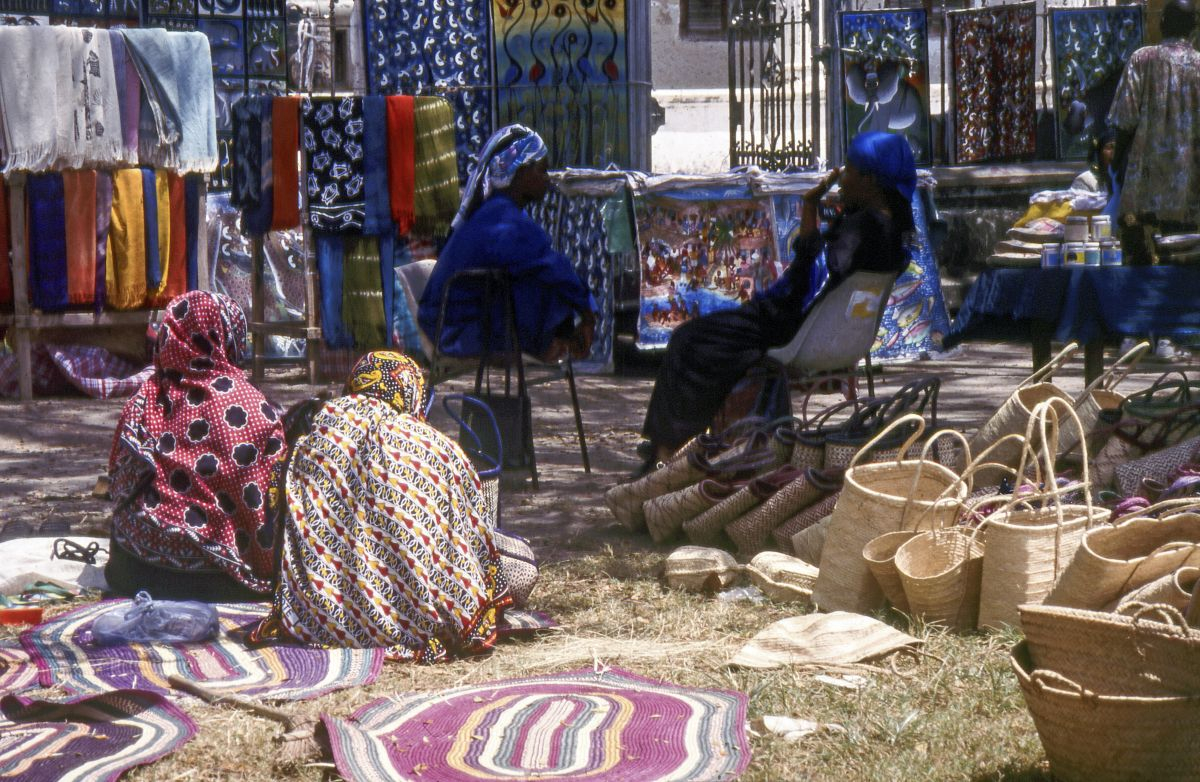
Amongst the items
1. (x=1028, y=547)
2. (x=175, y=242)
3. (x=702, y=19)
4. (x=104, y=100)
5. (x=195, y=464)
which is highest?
(x=702, y=19)

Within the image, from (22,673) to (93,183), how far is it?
5.71 metres

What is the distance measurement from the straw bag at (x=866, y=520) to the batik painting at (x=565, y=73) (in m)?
6.90

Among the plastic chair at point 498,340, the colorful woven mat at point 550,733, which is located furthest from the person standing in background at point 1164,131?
the colorful woven mat at point 550,733

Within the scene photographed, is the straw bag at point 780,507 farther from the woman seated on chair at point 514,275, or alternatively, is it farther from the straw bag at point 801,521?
the woman seated on chair at point 514,275

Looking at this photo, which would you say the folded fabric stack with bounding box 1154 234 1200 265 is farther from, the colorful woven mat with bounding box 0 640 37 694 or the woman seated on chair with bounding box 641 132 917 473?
the colorful woven mat with bounding box 0 640 37 694

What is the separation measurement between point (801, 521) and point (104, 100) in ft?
18.4

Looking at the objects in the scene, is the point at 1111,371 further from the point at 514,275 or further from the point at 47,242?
the point at 47,242

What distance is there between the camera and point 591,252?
967cm

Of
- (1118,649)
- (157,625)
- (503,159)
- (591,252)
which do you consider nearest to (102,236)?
(591,252)

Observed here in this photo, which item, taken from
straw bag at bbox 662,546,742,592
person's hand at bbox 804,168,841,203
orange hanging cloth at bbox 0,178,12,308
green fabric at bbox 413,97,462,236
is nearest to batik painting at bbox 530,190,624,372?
green fabric at bbox 413,97,462,236

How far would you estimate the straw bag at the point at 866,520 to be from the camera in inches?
161

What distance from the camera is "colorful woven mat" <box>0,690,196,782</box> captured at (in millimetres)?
3064

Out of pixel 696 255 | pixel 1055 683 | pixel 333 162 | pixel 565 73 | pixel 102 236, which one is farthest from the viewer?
pixel 565 73

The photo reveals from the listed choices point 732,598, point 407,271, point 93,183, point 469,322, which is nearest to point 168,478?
point 732,598
